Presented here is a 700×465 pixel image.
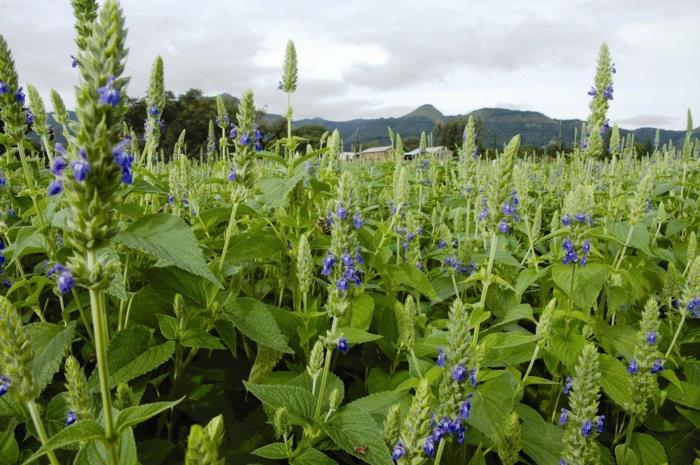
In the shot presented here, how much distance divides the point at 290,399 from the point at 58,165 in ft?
4.55

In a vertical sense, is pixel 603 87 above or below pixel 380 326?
above

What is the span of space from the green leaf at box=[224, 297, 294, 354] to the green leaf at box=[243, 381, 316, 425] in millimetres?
196

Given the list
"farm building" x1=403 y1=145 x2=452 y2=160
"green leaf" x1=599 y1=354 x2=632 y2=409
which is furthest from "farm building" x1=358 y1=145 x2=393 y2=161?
"green leaf" x1=599 y1=354 x2=632 y2=409

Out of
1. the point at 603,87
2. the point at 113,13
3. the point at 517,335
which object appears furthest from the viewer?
the point at 603,87

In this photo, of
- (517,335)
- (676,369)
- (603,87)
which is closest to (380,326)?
(517,335)

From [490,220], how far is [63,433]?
2.51 meters

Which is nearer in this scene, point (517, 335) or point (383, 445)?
point (383, 445)

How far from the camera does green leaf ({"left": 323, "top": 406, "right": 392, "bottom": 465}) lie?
1.95 metres

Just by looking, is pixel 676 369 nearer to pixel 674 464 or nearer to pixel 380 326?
pixel 674 464

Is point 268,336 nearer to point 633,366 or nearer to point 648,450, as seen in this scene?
point 633,366

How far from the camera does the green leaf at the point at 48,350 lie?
6.17 ft

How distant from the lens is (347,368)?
3.64 meters

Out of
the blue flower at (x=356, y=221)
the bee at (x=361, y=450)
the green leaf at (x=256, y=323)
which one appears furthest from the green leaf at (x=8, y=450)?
the blue flower at (x=356, y=221)

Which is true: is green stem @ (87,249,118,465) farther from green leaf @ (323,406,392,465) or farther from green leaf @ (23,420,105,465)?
green leaf @ (323,406,392,465)
